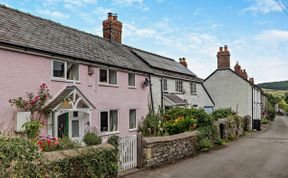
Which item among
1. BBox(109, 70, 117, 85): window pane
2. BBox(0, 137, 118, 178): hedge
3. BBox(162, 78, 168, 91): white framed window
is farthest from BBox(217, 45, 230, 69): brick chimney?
BBox(0, 137, 118, 178): hedge

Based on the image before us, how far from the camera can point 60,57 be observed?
1270 cm

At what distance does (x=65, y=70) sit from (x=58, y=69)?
34cm

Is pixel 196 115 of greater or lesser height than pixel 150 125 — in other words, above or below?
above

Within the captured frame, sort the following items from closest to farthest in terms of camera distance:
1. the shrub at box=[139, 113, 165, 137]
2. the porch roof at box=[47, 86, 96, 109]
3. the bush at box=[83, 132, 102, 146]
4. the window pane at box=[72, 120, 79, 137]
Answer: the porch roof at box=[47, 86, 96, 109], the bush at box=[83, 132, 102, 146], the window pane at box=[72, 120, 79, 137], the shrub at box=[139, 113, 165, 137]

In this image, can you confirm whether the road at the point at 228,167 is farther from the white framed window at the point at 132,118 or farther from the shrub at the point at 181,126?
the white framed window at the point at 132,118

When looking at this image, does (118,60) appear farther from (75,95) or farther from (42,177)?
(42,177)

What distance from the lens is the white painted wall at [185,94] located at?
20.5 metres

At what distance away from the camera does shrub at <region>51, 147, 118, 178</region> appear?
23.0ft

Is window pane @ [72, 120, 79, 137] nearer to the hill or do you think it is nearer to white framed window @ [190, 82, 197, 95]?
white framed window @ [190, 82, 197, 95]

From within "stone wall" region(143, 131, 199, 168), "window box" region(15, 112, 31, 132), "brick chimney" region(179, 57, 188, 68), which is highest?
"brick chimney" region(179, 57, 188, 68)

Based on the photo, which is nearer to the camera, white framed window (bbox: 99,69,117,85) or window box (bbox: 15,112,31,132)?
window box (bbox: 15,112,31,132)

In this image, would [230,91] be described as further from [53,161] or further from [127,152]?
[53,161]

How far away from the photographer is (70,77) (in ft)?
44.6

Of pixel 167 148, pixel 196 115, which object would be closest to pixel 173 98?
pixel 196 115
